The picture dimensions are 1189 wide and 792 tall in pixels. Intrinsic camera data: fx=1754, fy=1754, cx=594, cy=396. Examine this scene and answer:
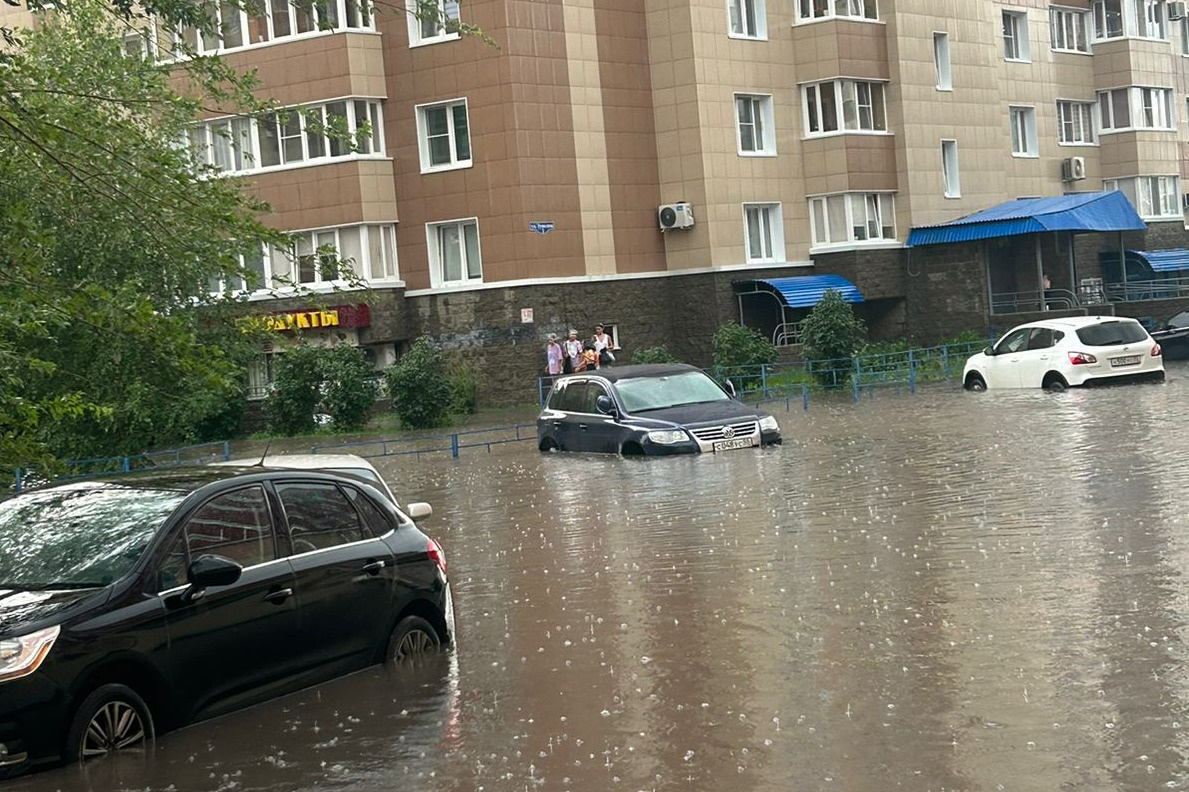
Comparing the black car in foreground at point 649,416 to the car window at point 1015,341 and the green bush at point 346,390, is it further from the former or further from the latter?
the green bush at point 346,390

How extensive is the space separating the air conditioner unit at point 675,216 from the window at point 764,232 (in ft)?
7.06

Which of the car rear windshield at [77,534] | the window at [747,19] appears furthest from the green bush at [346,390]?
the car rear windshield at [77,534]

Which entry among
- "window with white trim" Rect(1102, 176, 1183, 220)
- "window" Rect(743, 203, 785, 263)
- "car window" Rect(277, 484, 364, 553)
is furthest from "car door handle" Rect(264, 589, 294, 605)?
"window with white trim" Rect(1102, 176, 1183, 220)

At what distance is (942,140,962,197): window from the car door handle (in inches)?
1775

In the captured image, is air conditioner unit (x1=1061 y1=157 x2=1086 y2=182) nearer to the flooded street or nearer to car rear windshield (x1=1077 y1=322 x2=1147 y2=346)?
car rear windshield (x1=1077 y1=322 x2=1147 y2=346)

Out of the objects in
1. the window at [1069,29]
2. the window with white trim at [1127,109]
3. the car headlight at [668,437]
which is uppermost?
the window at [1069,29]

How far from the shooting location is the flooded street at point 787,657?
7.95 metres

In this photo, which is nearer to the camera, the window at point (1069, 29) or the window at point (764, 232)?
the window at point (764, 232)

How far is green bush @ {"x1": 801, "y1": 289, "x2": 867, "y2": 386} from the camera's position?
134 feet

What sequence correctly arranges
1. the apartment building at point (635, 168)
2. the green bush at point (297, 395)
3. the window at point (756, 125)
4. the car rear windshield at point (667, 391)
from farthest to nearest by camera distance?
the window at point (756, 125), the apartment building at point (635, 168), the green bush at point (297, 395), the car rear windshield at point (667, 391)

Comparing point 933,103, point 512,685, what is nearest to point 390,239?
point 933,103

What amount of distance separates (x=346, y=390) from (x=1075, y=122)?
33.4 meters

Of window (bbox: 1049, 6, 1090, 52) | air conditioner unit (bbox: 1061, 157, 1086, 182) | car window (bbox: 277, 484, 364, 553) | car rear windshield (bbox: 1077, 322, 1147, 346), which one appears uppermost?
window (bbox: 1049, 6, 1090, 52)

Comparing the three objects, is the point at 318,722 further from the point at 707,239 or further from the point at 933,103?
the point at 933,103
